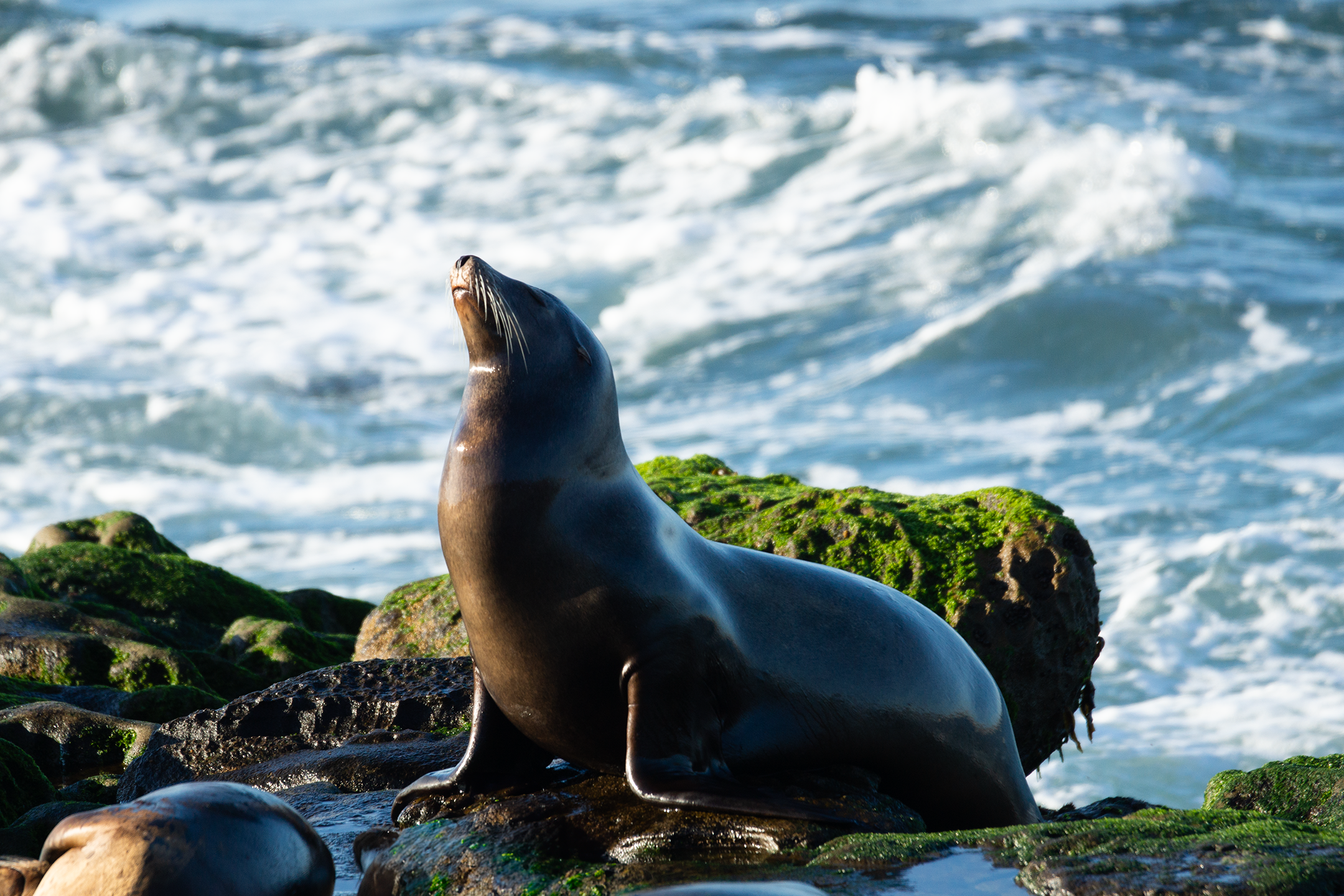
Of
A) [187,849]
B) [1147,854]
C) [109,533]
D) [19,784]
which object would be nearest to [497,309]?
[187,849]

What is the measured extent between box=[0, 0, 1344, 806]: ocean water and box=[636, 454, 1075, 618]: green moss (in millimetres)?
3013

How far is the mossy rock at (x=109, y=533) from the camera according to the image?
929 cm

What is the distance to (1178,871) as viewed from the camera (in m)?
3.21

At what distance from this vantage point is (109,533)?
9.36 m

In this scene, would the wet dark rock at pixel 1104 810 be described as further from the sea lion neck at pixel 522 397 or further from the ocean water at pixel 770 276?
the ocean water at pixel 770 276

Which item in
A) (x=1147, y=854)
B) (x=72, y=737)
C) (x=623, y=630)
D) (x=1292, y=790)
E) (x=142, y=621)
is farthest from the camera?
(x=142, y=621)

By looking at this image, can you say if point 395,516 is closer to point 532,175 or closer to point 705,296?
point 705,296

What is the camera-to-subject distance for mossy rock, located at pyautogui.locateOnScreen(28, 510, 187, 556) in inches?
366

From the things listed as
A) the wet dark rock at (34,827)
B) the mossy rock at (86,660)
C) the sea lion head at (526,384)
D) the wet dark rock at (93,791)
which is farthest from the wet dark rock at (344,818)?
the mossy rock at (86,660)

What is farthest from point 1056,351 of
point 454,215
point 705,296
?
point 454,215

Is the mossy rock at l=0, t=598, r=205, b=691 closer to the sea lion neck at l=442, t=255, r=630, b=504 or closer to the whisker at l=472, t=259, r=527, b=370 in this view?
the sea lion neck at l=442, t=255, r=630, b=504

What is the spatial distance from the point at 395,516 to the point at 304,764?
9.33 metres

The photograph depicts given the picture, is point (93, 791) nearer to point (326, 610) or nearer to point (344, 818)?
point (344, 818)

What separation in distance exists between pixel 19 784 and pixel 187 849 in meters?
1.99
